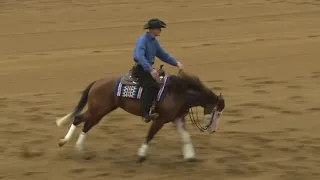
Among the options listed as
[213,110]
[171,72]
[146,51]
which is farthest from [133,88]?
[171,72]

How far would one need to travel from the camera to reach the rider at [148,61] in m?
8.38

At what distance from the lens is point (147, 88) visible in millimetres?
8531

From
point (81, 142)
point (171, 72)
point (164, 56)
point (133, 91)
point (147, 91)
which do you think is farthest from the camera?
point (171, 72)

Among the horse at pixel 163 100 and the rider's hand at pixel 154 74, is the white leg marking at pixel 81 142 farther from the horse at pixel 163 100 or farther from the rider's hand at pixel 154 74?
the rider's hand at pixel 154 74

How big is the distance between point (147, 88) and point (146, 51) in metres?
0.49

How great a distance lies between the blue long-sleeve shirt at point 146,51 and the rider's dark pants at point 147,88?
18 cm

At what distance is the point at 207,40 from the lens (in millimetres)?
17953

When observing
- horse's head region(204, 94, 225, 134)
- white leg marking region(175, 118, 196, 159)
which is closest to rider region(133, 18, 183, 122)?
white leg marking region(175, 118, 196, 159)

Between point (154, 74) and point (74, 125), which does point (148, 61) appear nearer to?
point (154, 74)

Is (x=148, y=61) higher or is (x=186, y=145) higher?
(x=148, y=61)

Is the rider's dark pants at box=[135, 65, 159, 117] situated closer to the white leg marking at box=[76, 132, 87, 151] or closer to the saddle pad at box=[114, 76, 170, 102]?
the saddle pad at box=[114, 76, 170, 102]

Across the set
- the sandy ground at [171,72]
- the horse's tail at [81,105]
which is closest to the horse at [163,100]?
the horse's tail at [81,105]

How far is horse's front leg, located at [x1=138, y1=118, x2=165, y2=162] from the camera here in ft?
28.4

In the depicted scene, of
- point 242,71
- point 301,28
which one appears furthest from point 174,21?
point 242,71
